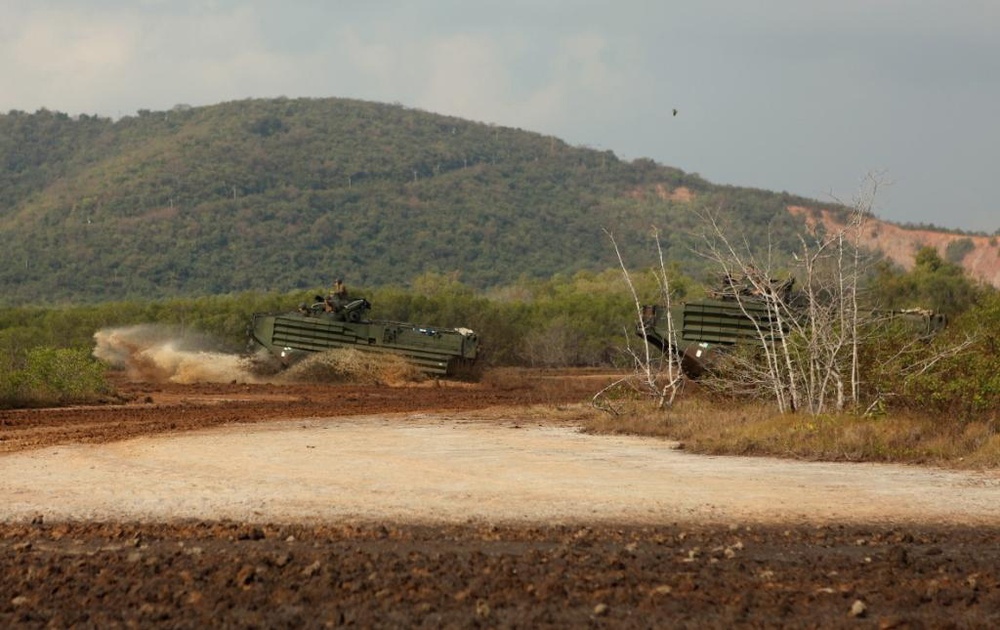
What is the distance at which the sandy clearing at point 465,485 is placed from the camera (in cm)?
1266

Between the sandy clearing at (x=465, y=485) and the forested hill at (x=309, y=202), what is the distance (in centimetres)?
6581

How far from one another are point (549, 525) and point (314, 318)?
26978 millimetres

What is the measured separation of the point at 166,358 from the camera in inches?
1597

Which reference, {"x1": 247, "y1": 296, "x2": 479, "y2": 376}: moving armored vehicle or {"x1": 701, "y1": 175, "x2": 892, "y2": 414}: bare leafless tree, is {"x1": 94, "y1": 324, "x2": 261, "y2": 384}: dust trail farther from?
{"x1": 701, "y1": 175, "x2": 892, "y2": 414}: bare leafless tree

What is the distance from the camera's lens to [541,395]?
32094 mm

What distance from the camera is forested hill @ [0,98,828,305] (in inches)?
3780

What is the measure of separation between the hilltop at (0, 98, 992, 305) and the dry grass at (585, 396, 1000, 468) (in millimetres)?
57172

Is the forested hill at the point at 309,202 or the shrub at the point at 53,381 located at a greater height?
the forested hill at the point at 309,202

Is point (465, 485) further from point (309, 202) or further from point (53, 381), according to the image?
point (309, 202)

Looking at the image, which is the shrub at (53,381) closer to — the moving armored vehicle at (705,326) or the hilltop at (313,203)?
the moving armored vehicle at (705,326)

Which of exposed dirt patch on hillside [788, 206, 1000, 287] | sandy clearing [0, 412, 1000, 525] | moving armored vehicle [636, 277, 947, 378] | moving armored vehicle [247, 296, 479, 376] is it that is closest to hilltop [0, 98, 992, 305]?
exposed dirt patch on hillside [788, 206, 1000, 287]

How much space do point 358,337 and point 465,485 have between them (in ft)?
78.3

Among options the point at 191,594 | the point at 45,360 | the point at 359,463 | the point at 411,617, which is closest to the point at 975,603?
the point at 411,617

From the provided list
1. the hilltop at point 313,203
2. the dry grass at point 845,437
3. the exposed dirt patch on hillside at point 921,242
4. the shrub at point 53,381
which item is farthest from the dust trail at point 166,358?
the exposed dirt patch on hillside at point 921,242
